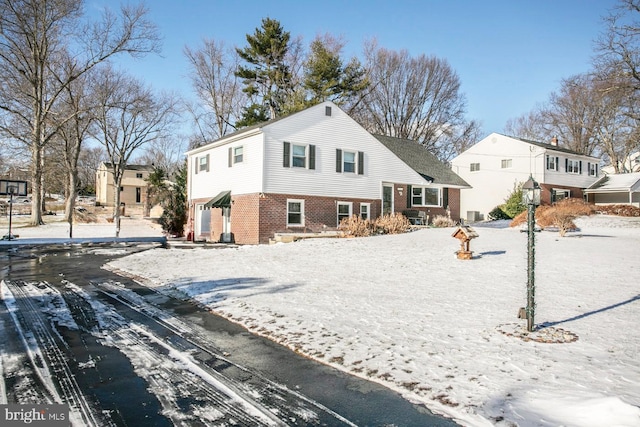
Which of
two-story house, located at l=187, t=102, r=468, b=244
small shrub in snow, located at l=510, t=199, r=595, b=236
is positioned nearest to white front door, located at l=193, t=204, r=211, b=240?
two-story house, located at l=187, t=102, r=468, b=244

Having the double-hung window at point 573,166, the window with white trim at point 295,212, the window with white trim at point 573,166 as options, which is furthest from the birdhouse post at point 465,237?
the window with white trim at point 573,166

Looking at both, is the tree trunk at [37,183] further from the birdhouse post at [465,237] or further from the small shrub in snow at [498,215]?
the small shrub in snow at [498,215]

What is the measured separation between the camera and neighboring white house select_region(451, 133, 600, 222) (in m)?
35.0

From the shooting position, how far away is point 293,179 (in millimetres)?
20047

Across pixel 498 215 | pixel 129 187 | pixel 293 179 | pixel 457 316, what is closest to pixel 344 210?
pixel 293 179

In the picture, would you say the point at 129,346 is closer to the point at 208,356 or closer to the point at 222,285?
the point at 208,356

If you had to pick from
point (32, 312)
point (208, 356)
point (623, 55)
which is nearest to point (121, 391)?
point (208, 356)

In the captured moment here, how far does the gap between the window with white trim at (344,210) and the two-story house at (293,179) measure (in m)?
0.05

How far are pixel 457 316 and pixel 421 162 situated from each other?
2315 cm

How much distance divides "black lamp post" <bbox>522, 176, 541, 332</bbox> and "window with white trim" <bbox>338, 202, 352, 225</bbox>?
50.7 ft

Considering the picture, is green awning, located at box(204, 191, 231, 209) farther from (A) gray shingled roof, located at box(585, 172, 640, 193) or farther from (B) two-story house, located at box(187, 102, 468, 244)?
(A) gray shingled roof, located at box(585, 172, 640, 193)

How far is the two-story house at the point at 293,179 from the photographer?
1948 centimetres

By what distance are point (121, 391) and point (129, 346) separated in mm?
1450

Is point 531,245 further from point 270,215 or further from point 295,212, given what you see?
point 295,212
